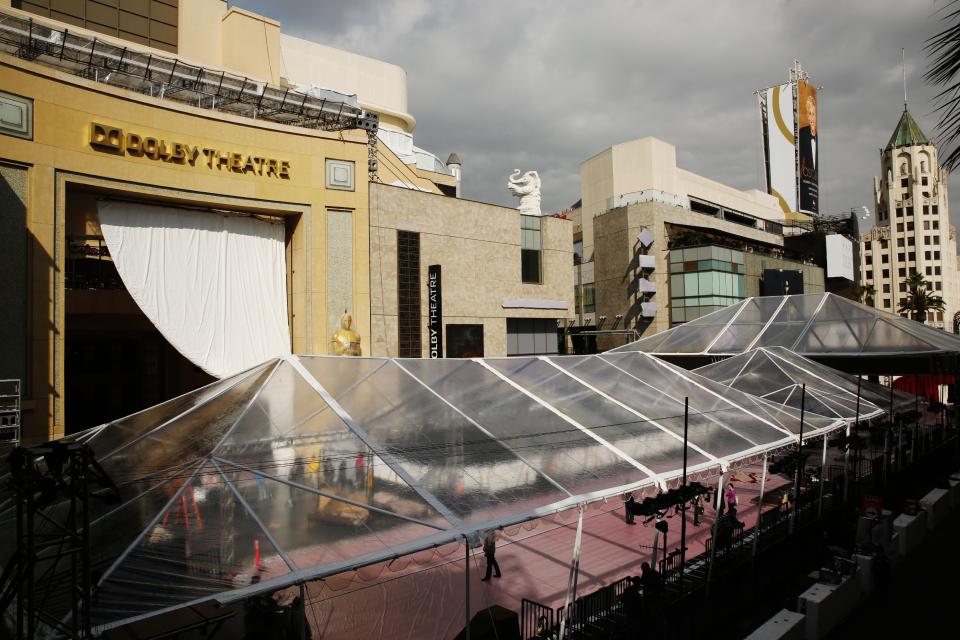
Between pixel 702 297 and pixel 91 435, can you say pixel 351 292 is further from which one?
pixel 702 297

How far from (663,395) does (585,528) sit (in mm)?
4697

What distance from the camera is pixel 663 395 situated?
14.8 metres

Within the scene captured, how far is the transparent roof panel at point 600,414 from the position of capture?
11.6 meters

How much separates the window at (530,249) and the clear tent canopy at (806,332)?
898cm

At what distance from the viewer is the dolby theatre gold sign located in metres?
18.7

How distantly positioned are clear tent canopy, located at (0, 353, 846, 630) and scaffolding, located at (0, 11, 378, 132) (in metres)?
15.6

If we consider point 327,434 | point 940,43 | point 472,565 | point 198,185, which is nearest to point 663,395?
point 472,565

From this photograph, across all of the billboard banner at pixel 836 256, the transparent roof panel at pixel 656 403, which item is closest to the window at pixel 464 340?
the transparent roof panel at pixel 656 403

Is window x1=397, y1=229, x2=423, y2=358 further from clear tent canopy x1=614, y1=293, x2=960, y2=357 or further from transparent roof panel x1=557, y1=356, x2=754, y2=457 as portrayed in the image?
clear tent canopy x1=614, y1=293, x2=960, y2=357

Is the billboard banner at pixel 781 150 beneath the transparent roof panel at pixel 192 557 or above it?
above

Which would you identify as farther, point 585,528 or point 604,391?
point 585,528

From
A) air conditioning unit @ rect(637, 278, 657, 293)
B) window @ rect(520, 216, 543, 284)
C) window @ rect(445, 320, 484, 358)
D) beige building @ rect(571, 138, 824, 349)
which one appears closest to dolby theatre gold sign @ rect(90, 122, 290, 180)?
window @ rect(445, 320, 484, 358)

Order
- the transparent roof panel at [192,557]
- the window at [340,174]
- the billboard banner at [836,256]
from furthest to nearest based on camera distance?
the billboard banner at [836,256] → the window at [340,174] → the transparent roof panel at [192,557]

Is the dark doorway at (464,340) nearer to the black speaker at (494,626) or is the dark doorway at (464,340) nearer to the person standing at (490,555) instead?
the person standing at (490,555)
